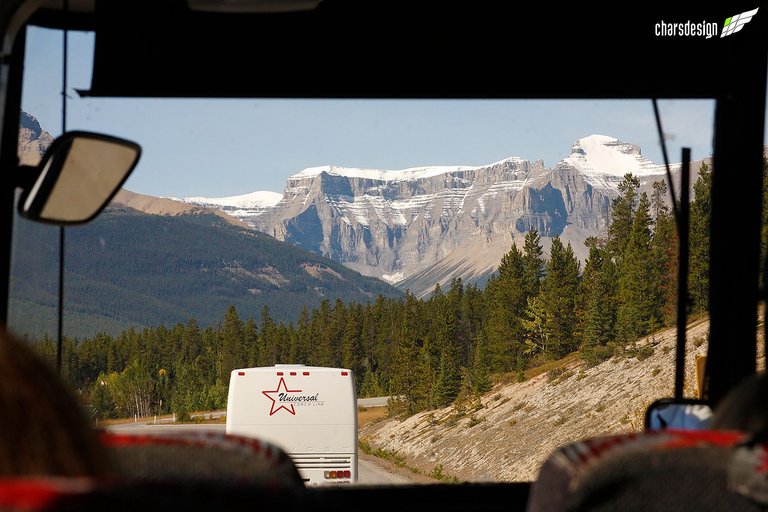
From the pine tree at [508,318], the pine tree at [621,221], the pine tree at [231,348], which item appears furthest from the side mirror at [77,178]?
the pine tree at [231,348]

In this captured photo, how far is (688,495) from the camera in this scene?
1312 mm

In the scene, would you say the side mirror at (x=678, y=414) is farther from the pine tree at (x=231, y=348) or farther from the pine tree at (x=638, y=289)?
the pine tree at (x=231, y=348)

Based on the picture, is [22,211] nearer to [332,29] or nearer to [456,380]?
[332,29]

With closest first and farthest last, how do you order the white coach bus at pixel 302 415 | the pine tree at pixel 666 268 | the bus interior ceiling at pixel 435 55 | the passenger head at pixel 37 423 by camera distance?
1. the passenger head at pixel 37 423
2. the bus interior ceiling at pixel 435 55
3. the white coach bus at pixel 302 415
4. the pine tree at pixel 666 268

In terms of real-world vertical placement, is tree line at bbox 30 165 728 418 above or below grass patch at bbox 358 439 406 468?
above

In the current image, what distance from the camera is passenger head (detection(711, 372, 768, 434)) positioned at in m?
1.41

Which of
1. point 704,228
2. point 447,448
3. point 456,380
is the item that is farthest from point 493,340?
point 704,228

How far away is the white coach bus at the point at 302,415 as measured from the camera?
28.8 metres

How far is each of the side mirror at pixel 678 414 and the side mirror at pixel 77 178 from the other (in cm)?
→ 146

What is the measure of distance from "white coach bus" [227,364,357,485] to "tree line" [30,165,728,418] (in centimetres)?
5697

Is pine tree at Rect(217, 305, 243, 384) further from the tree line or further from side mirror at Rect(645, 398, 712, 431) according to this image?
side mirror at Rect(645, 398, 712, 431)

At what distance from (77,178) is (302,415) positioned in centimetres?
2715

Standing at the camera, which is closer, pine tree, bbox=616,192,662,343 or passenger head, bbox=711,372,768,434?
passenger head, bbox=711,372,768,434

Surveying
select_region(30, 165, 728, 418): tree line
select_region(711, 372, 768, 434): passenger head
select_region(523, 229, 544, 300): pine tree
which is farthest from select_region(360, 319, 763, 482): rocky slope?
select_region(711, 372, 768, 434): passenger head
